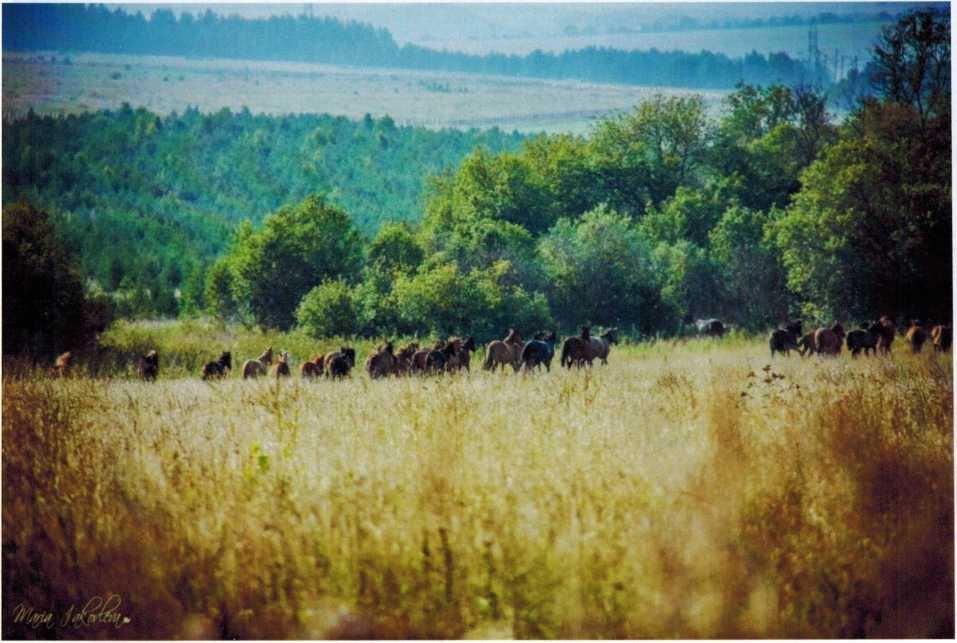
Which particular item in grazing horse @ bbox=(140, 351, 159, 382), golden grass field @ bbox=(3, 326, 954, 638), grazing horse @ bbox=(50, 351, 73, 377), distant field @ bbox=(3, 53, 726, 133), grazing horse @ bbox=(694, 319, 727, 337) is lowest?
golden grass field @ bbox=(3, 326, 954, 638)

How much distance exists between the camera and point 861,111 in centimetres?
647

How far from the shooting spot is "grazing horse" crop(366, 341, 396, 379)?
6.25m

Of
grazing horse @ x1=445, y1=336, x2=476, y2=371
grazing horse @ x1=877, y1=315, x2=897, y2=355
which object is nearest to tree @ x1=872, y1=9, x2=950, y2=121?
grazing horse @ x1=877, y1=315, x2=897, y2=355

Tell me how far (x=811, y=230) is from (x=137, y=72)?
14.0ft

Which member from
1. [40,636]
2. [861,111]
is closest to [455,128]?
[861,111]

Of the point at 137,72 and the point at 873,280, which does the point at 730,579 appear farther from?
the point at 137,72

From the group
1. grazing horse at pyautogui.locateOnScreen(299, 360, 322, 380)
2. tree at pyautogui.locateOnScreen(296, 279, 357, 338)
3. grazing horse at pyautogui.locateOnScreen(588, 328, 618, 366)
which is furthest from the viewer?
grazing horse at pyautogui.locateOnScreen(588, 328, 618, 366)

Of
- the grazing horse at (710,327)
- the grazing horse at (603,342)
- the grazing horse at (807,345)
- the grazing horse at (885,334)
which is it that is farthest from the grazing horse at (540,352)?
the grazing horse at (885,334)

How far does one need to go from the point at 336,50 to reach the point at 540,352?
2284 mm

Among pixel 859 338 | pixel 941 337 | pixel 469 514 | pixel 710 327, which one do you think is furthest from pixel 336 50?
pixel 941 337

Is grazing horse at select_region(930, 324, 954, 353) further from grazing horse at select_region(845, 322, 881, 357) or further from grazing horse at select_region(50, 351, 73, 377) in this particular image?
grazing horse at select_region(50, 351, 73, 377)

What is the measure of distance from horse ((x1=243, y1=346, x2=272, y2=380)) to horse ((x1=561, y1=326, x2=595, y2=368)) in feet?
5.84

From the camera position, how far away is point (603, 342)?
260 inches

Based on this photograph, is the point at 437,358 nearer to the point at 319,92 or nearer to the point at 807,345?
the point at 319,92
